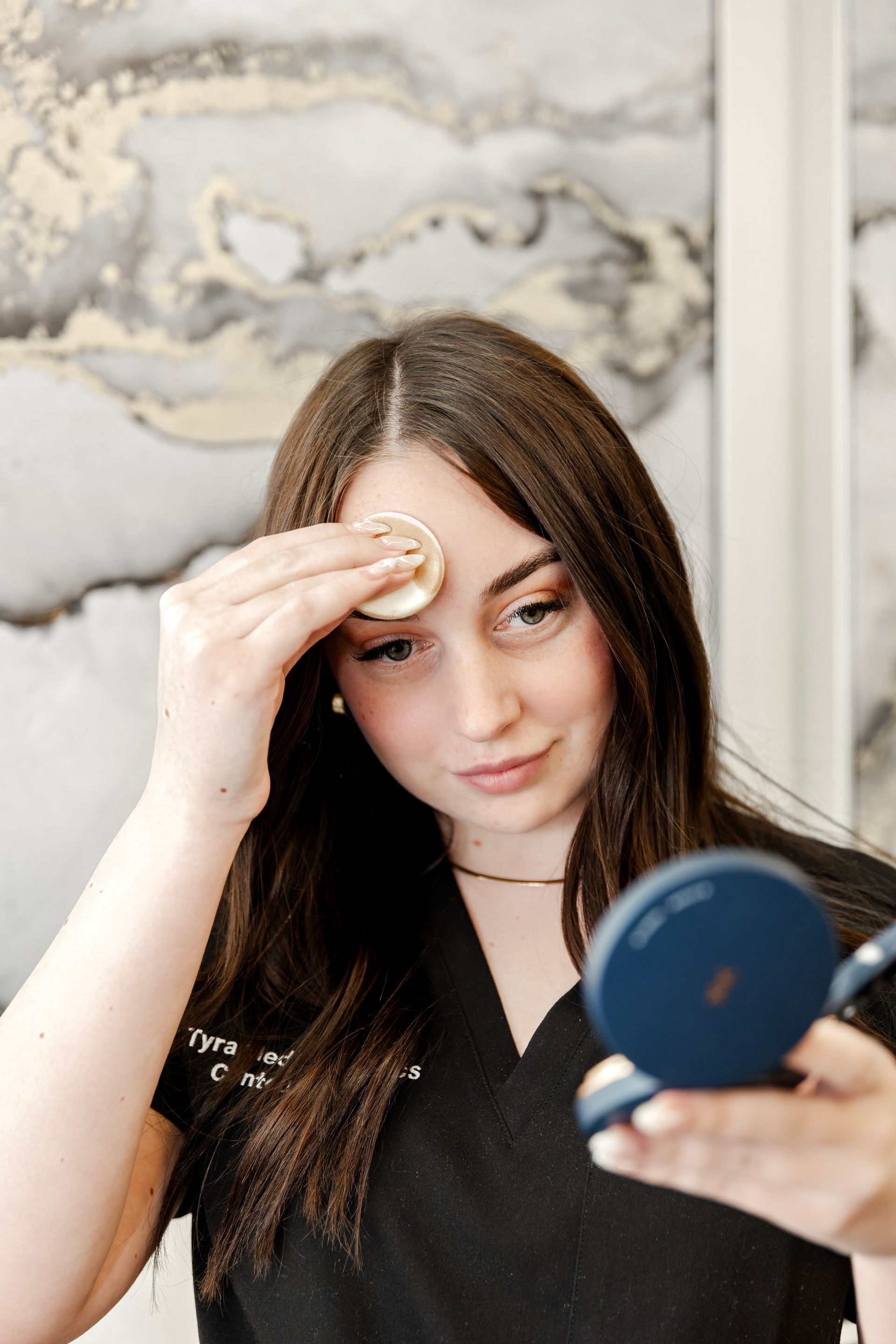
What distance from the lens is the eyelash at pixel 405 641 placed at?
851 mm

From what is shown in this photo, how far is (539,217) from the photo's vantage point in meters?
1.28

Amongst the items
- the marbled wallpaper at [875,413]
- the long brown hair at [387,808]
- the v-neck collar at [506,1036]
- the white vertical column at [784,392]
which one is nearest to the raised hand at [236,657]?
the long brown hair at [387,808]

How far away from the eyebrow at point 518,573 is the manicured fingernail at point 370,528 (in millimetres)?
89

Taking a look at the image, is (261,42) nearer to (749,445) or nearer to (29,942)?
(749,445)

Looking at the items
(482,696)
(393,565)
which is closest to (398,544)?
(393,565)

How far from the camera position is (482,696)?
804mm

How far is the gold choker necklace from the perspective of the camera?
1.01 meters

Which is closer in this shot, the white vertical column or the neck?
the neck

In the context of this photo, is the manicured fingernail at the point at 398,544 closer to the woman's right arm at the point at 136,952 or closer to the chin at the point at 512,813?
the woman's right arm at the point at 136,952

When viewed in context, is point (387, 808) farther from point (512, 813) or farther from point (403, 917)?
point (512, 813)

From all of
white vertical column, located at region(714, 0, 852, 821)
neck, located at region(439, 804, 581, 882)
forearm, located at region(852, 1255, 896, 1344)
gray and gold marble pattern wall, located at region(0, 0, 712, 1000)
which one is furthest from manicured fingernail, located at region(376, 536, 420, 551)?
white vertical column, located at region(714, 0, 852, 821)

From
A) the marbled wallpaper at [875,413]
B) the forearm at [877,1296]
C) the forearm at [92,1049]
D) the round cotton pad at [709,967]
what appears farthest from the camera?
the marbled wallpaper at [875,413]

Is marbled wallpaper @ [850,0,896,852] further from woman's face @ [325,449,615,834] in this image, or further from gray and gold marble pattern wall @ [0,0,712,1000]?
woman's face @ [325,449,615,834]

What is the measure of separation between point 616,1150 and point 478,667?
0.44m
